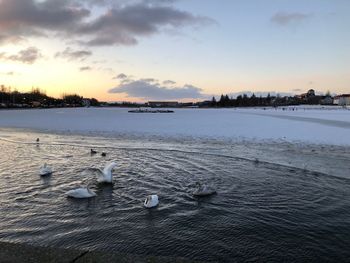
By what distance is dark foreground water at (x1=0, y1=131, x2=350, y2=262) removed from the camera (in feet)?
24.5

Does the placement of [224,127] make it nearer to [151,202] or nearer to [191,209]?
[191,209]

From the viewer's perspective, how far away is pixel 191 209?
9773 millimetres

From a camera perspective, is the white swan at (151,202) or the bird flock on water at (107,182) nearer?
the white swan at (151,202)

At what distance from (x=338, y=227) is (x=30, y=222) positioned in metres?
6.84

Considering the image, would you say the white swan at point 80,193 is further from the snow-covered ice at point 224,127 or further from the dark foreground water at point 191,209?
the snow-covered ice at point 224,127

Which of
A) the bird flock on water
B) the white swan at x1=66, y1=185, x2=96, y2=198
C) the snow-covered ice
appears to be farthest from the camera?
the snow-covered ice

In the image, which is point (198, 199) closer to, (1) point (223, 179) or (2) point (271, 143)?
(1) point (223, 179)

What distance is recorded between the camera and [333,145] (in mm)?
22422

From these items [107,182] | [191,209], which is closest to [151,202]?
[191,209]

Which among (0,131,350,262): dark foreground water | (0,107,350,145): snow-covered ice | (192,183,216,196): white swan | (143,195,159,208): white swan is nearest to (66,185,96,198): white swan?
(0,131,350,262): dark foreground water

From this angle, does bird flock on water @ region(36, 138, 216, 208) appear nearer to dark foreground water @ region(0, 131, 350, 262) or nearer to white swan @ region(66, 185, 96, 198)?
white swan @ region(66, 185, 96, 198)

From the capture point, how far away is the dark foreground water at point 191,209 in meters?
7.47

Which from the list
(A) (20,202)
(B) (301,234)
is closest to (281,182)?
(B) (301,234)

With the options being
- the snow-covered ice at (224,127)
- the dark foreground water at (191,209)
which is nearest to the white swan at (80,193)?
the dark foreground water at (191,209)
